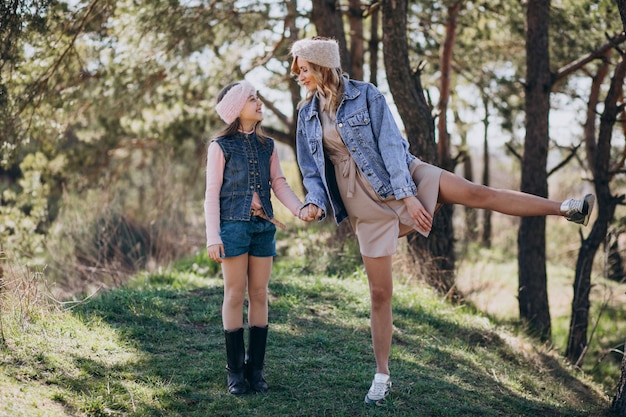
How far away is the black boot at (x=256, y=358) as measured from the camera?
450 cm

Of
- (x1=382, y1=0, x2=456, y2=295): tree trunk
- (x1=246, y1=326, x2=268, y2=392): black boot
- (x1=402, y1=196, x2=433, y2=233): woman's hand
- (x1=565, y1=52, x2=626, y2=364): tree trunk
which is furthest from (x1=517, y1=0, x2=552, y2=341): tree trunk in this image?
(x1=246, y1=326, x2=268, y2=392): black boot

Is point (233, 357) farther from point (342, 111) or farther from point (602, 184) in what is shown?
point (602, 184)

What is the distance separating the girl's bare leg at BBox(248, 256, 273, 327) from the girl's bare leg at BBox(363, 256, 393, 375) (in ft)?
2.01

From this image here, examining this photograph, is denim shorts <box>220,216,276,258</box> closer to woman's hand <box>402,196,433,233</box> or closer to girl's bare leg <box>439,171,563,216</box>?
woman's hand <box>402,196,433,233</box>

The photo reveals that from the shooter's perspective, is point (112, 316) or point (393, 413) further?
point (112, 316)

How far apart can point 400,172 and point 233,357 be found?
Answer: 153 centimetres

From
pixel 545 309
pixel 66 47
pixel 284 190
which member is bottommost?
pixel 545 309

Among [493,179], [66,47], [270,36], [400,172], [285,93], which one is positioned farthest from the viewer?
[493,179]

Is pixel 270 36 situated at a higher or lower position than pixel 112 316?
higher

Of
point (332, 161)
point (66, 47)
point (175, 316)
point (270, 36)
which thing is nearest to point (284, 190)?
point (332, 161)

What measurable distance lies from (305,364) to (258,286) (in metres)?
1.04

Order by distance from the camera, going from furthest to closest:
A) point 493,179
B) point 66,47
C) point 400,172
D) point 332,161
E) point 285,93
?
1. point 493,179
2. point 285,93
3. point 66,47
4. point 332,161
5. point 400,172

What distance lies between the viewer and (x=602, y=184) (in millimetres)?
8680

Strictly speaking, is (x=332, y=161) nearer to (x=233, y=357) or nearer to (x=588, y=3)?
(x=233, y=357)
